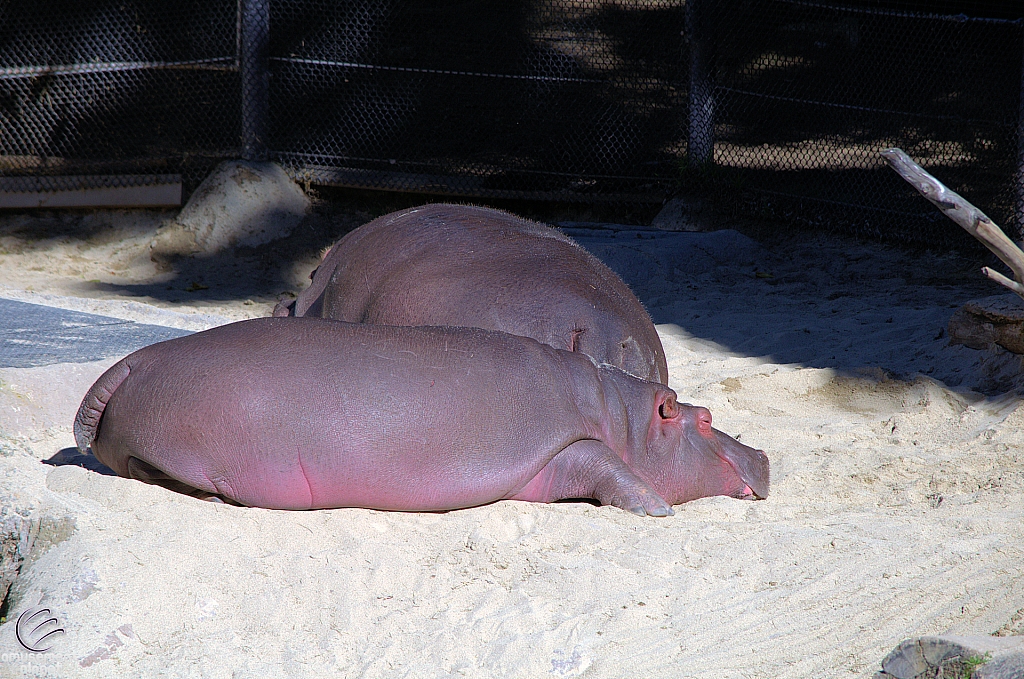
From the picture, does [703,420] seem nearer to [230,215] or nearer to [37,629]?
[37,629]

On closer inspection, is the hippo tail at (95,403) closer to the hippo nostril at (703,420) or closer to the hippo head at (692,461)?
the hippo head at (692,461)

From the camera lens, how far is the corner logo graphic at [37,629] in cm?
213

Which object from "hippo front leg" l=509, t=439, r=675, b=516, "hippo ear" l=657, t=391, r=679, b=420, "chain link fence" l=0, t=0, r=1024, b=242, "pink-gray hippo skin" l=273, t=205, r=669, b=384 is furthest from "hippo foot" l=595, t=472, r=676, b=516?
"chain link fence" l=0, t=0, r=1024, b=242

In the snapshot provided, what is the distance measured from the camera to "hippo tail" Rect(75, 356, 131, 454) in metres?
2.78

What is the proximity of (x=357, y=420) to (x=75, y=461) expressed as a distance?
4.05ft

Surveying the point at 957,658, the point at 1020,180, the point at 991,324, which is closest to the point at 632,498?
the point at 957,658

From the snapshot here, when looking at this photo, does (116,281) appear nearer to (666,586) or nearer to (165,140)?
(165,140)

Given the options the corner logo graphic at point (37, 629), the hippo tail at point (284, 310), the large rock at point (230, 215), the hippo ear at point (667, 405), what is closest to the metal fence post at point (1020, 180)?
the hippo ear at point (667, 405)

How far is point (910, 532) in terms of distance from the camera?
2.84 metres

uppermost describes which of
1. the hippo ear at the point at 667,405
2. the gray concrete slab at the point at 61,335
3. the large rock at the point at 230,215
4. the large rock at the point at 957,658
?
the large rock at the point at 957,658

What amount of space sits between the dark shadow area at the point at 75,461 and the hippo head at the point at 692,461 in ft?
5.80

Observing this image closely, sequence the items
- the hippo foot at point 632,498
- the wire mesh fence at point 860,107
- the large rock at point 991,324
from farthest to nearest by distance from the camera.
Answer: the wire mesh fence at point 860,107, the large rock at point 991,324, the hippo foot at point 632,498

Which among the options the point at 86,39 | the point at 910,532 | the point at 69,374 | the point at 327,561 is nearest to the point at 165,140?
the point at 86,39

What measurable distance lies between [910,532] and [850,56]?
470 centimetres
